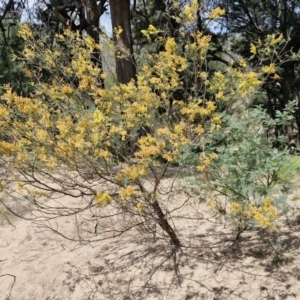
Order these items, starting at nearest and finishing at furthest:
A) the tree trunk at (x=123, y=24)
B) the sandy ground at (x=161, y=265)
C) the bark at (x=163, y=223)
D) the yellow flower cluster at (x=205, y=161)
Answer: the yellow flower cluster at (x=205, y=161) → the sandy ground at (x=161, y=265) → the bark at (x=163, y=223) → the tree trunk at (x=123, y=24)

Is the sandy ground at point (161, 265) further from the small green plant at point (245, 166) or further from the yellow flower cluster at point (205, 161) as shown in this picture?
the yellow flower cluster at point (205, 161)

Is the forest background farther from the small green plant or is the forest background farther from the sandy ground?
the sandy ground

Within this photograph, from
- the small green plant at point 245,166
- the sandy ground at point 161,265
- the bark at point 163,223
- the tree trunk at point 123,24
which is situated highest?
the tree trunk at point 123,24

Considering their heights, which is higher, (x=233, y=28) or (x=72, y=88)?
(x=233, y=28)

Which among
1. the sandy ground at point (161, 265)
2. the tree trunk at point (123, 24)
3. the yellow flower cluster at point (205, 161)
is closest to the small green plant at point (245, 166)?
the yellow flower cluster at point (205, 161)

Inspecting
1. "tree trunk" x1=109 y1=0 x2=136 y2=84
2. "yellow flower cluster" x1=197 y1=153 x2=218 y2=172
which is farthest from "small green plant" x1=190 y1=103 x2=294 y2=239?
"tree trunk" x1=109 y1=0 x2=136 y2=84

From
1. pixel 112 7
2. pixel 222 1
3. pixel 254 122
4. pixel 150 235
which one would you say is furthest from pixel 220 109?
pixel 222 1

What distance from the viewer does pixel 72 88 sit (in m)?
3.15

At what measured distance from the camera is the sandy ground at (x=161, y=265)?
9.05 feet

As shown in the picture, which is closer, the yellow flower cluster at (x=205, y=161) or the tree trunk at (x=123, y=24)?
the yellow flower cluster at (x=205, y=161)

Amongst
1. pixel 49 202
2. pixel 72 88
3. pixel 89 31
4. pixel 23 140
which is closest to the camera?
pixel 23 140

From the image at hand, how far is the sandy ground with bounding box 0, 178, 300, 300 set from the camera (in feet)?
9.05

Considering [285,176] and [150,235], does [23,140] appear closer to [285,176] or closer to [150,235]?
A: [150,235]

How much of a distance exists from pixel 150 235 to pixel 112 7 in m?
4.01
